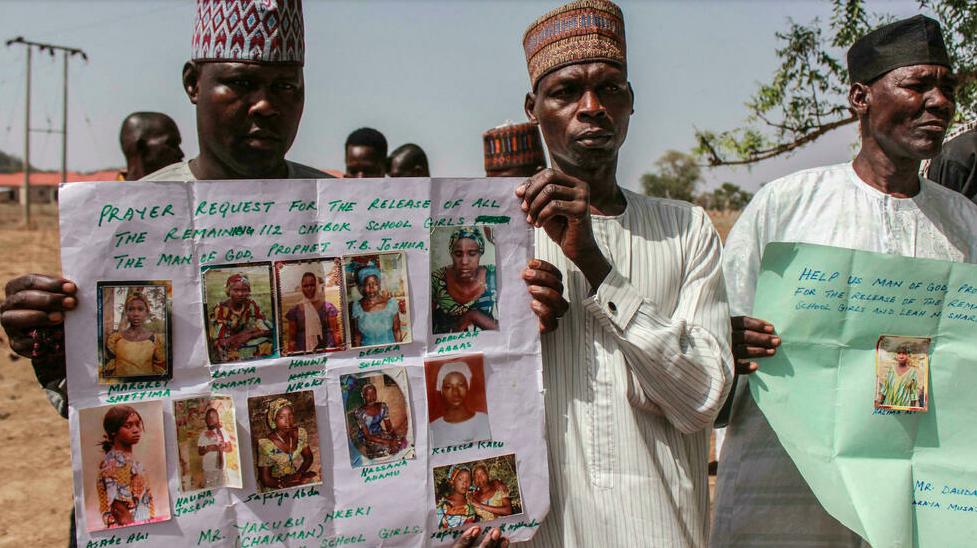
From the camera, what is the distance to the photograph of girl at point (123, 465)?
1.69 metres

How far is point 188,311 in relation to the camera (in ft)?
5.73

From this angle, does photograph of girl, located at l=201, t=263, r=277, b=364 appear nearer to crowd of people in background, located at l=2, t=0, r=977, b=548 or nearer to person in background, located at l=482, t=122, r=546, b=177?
crowd of people in background, located at l=2, t=0, r=977, b=548

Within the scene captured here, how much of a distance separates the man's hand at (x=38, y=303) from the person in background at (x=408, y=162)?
4653 millimetres

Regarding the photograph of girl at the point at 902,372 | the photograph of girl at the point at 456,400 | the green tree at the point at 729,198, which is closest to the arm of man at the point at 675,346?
the photograph of girl at the point at 456,400

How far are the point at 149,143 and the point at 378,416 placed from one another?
3.40 metres

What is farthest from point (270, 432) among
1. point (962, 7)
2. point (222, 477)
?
point (962, 7)

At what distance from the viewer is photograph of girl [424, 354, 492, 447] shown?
6.20 feet

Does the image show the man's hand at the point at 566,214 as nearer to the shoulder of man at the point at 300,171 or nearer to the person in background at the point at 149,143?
the shoulder of man at the point at 300,171

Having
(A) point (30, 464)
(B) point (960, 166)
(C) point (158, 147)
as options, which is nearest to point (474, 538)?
(B) point (960, 166)

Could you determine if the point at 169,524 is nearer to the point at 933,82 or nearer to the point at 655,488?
the point at 655,488

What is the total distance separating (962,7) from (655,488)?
5.41 meters

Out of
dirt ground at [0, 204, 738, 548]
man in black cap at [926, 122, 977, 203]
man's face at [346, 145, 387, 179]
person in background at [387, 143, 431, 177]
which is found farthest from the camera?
person in background at [387, 143, 431, 177]

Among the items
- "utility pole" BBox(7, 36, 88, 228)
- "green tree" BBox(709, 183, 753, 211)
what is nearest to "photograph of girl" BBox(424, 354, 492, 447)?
"utility pole" BBox(7, 36, 88, 228)

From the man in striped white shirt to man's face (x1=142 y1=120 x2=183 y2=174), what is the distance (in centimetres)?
304
